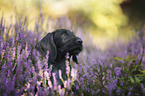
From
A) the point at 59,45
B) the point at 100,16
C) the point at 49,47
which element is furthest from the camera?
the point at 100,16

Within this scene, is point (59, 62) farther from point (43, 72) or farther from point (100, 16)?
point (100, 16)

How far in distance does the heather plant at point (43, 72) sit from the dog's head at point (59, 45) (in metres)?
0.19

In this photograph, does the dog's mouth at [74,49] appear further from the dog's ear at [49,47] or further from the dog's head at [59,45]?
the dog's ear at [49,47]

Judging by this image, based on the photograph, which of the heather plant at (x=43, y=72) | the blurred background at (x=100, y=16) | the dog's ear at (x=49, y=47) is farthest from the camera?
the blurred background at (x=100, y=16)

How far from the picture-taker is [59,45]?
7.35ft

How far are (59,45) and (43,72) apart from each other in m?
0.49

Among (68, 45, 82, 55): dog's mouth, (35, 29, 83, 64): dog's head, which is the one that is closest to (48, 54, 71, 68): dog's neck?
(35, 29, 83, 64): dog's head

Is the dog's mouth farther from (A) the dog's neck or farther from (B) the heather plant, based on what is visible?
(B) the heather plant

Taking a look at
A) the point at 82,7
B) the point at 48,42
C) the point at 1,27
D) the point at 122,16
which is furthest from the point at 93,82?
the point at 82,7

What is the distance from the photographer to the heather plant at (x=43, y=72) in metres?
1.76

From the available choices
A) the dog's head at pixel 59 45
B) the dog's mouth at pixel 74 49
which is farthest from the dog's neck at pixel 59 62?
the dog's mouth at pixel 74 49

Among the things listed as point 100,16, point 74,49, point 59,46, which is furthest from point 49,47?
point 100,16

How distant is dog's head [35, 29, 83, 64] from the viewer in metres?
2.11

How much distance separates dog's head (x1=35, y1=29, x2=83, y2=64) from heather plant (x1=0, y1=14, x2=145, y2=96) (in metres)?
0.19
